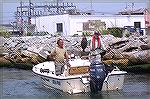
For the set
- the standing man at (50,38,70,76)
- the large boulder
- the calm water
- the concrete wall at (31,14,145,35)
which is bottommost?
the calm water

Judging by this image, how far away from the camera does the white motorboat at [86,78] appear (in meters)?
13.2

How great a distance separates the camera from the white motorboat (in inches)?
521

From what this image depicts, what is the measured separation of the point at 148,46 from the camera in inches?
809

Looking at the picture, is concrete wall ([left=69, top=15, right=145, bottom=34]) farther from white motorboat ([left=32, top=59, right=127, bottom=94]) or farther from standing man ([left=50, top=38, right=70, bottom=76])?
white motorboat ([left=32, top=59, right=127, bottom=94])

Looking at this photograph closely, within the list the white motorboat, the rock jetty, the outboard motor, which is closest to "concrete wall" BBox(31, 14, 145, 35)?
the rock jetty

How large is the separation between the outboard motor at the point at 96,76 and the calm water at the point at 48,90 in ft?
0.70

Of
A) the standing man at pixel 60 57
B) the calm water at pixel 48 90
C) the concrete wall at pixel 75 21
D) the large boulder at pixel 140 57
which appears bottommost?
the calm water at pixel 48 90

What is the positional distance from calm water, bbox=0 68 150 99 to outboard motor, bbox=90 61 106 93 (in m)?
0.21

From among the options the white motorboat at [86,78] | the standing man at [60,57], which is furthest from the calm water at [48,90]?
the standing man at [60,57]

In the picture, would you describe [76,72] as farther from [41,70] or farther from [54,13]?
[54,13]

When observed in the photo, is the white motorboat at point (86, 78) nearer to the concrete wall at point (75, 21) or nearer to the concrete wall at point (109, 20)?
the concrete wall at point (75, 21)

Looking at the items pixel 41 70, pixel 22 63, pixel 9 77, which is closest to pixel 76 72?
pixel 41 70

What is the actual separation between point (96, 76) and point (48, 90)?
6.48 ft

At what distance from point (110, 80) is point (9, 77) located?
623 cm
